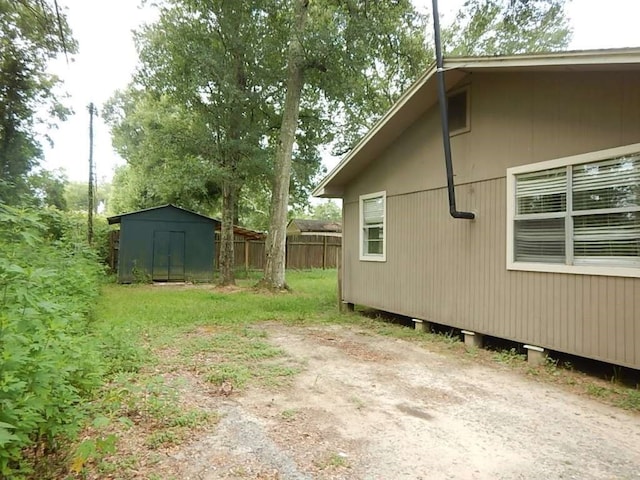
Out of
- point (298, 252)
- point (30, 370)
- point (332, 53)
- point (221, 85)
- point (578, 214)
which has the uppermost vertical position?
point (332, 53)

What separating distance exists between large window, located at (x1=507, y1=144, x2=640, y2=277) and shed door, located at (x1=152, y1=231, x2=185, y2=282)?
12100 millimetres

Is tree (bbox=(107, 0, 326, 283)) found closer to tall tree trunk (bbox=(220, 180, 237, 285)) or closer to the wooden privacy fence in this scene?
tall tree trunk (bbox=(220, 180, 237, 285))

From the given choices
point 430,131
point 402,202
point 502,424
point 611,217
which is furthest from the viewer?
point 402,202

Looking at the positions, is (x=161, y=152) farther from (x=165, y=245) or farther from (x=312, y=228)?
(x=312, y=228)

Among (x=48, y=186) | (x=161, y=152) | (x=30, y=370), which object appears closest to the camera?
(x=30, y=370)

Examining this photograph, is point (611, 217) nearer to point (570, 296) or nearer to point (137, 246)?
point (570, 296)

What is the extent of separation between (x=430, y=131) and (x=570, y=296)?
3362mm

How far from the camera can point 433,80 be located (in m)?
6.09

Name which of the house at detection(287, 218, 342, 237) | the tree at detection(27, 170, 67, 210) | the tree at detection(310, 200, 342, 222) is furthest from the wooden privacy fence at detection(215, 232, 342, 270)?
the tree at detection(310, 200, 342, 222)

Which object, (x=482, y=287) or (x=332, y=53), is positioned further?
(x=332, y=53)

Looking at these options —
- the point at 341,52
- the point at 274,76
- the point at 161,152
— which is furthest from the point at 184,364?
the point at 161,152

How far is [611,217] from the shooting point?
4.33 metres

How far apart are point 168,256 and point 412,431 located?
13117 mm

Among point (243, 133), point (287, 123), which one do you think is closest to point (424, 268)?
point (287, 123)
